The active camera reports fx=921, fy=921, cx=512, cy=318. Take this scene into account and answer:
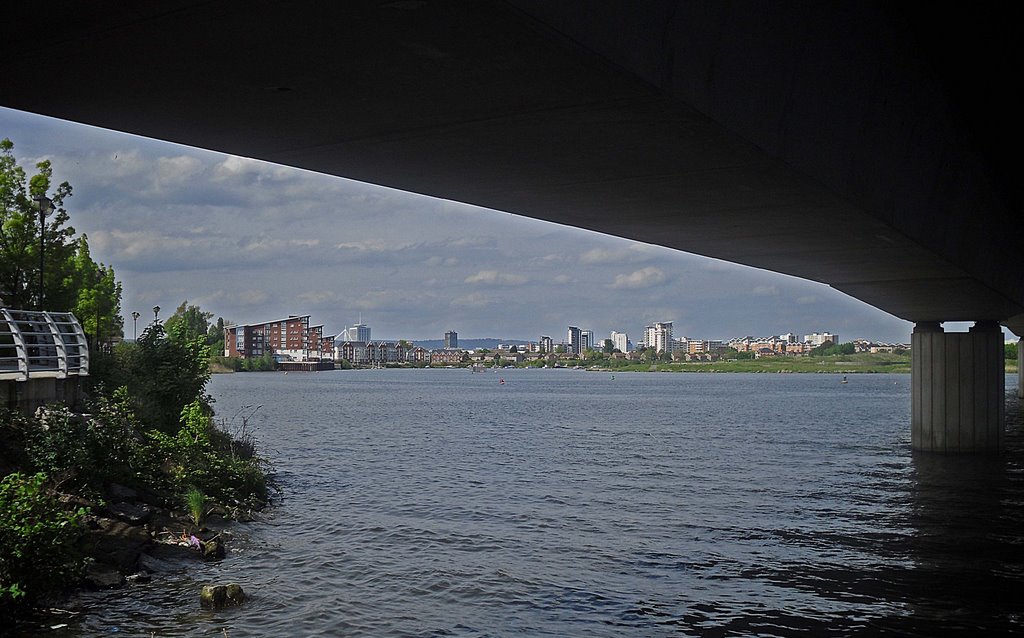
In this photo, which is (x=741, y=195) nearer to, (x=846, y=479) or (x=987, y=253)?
(x=987, y=253)

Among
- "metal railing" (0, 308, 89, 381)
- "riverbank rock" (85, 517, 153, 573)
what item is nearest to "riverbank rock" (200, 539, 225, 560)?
"riverbank rock" (85, 517, 153, 573)

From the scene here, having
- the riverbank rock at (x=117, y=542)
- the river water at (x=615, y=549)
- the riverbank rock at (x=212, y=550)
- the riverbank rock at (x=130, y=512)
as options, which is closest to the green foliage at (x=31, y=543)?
the river water at (x=615, y=549)

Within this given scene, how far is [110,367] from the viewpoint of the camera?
31250 millimetres

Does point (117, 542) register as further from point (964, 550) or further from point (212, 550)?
point (964, 550)

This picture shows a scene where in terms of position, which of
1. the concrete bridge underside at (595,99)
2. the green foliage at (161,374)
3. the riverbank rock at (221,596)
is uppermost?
the concrete bridge underside at (595,99)

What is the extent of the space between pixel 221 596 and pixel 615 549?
10.3 metres

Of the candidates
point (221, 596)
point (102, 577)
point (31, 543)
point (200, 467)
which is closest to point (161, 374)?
point (200, 467)

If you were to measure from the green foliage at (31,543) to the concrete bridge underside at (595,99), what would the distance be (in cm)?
914

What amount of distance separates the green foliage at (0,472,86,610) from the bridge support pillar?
3810 centimetres

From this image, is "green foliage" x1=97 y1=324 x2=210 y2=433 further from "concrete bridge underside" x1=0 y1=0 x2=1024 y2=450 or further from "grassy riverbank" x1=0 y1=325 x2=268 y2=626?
"concrete bridge underside" x1=0 y1=0 x2=1024 y2=450

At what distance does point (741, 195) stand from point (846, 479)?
91.6ft

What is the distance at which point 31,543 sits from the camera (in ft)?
50.5

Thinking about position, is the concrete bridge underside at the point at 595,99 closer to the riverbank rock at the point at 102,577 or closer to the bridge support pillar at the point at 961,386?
the riverbank rock at the point at 102,577

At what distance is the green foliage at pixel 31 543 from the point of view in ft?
49.9
